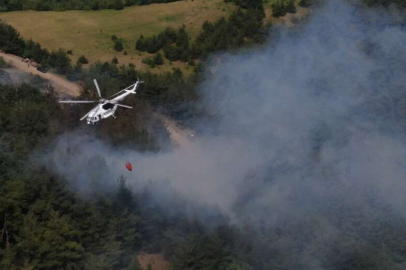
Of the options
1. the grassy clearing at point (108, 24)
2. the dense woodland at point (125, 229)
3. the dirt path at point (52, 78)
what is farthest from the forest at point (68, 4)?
the dense woodland at point (125, 229)

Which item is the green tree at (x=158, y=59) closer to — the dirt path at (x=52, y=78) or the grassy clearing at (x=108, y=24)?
the grassy clearing at (x=108, y=24)

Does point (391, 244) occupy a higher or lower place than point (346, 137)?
lower

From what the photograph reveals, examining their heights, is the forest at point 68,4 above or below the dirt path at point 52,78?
above

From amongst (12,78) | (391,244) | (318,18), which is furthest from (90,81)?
(391,244)

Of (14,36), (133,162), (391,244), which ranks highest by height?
(14,36)

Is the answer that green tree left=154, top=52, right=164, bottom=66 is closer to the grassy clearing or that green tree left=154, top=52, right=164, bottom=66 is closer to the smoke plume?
the grassy clearing

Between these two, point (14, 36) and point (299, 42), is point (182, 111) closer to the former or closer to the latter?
point (299, 42)

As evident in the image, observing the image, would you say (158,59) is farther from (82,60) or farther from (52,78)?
(52,78)
